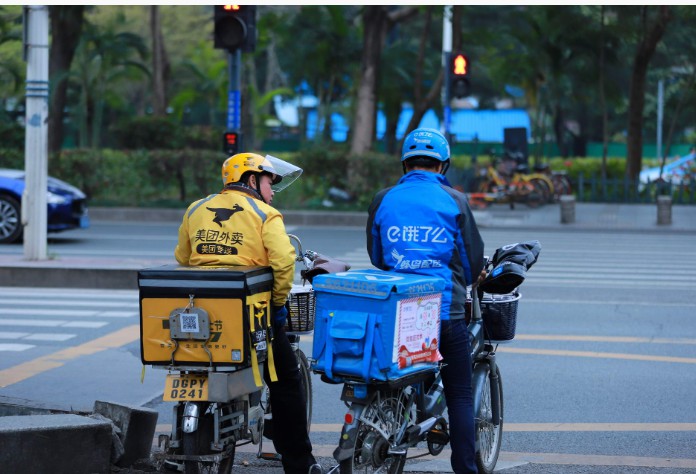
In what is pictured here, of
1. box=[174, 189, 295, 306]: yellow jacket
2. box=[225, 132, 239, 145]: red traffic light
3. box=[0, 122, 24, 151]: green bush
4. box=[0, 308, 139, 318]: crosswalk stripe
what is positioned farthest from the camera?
box=[0, 122, 24, 151]: green bush

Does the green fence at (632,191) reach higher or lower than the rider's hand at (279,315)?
higher

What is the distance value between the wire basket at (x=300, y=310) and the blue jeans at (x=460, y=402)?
87 cm

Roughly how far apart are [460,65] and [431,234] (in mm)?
15725

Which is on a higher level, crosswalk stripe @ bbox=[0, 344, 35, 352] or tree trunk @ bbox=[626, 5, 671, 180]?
tree trunk @ bbox=[626, 5, 671, 180]

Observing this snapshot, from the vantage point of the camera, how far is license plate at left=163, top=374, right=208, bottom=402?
4.93m

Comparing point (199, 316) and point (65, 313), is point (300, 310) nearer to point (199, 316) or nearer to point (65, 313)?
point (199, 316)

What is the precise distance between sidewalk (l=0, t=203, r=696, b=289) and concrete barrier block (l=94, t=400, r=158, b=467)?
7.38 metres

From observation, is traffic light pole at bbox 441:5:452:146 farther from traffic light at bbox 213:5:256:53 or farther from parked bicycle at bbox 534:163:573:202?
traffic light at bbox 213:5:256:53

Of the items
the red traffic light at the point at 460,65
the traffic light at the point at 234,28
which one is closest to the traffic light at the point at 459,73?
the red traffic light at the point at 460,65

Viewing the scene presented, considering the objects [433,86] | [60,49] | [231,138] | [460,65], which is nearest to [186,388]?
[231,138]

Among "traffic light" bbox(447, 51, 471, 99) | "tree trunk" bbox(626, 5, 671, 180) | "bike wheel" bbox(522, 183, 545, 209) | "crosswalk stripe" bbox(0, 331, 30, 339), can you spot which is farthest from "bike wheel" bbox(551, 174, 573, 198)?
"crosswalk stripe" bbox(0, 331, 30, 339)

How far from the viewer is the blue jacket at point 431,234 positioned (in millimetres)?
5047

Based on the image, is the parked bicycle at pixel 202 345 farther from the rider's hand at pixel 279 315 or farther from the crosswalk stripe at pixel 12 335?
the crosswalk stripe at pixel 12 335

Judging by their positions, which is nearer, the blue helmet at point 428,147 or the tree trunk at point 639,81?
the blue helmet at point 428,147
